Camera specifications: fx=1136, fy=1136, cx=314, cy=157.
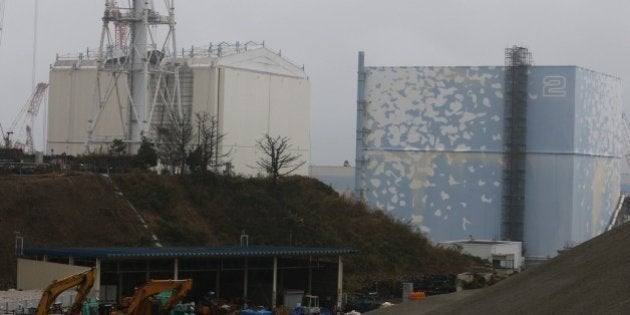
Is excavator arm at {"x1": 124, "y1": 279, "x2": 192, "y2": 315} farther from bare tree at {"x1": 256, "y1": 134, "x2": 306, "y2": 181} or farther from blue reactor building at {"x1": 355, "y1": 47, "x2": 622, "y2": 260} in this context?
blue reactor building at {"x1": 355, "y1": 47, "x2": 622, "y2": 260}

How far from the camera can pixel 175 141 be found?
60000mm

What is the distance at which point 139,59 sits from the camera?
59156 millimetres

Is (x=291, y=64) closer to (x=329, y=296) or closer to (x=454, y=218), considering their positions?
(x=454, y=218)

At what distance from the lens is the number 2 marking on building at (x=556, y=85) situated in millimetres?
63000

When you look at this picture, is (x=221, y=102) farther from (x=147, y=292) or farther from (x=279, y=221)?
(x=147, y=292)

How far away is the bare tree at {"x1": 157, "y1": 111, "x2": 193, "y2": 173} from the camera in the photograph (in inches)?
2285

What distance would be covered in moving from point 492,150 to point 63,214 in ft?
90.0

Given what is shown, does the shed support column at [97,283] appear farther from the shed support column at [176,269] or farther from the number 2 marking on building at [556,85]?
the number 2 marking on building at [556,85]

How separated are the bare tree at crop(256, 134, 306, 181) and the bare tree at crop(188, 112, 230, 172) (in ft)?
7.33

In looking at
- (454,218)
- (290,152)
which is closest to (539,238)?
(454,218)

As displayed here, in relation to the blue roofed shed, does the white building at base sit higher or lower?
higher

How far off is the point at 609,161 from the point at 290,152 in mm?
19499

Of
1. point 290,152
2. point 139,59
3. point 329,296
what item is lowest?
point 329,296

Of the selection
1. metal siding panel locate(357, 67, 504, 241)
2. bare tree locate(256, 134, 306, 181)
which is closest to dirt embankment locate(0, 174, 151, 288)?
bare tree locate(256, 134, 306, 181)
